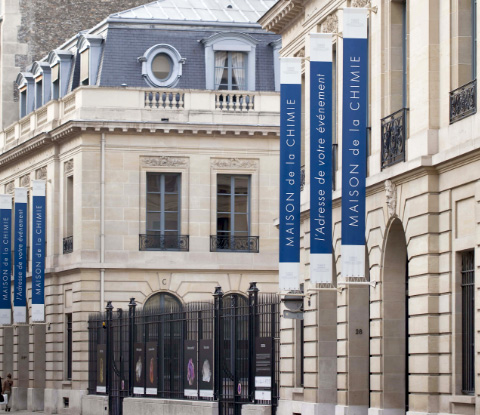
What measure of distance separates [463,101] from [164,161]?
26.2 m

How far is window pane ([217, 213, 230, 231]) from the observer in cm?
4997

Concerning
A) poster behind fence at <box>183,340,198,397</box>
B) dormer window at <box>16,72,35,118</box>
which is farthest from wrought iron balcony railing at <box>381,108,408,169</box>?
dormer window at <box>16,72,35,118</box>

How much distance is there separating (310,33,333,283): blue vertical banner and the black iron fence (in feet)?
14.6

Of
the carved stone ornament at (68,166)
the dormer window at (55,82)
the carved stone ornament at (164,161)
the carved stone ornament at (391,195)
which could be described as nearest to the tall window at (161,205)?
the carved stone ornament at (164,161)

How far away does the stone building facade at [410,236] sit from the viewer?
24.0 m

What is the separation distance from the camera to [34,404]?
5275cm

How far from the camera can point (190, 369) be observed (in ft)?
118

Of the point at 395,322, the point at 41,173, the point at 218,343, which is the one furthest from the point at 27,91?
the point at 395,322

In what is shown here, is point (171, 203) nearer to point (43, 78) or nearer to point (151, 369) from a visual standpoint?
point (43, 78)

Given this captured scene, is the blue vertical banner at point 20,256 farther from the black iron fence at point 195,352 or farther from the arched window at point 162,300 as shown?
the black iron fence at point 195,352

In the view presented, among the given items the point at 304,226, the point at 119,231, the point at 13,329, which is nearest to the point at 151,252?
the point at 119,231

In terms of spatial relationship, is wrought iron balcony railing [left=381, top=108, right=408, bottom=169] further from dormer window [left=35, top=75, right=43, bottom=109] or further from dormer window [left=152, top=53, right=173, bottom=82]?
dormer window [left=35, top=75, right=43, bottom=109]

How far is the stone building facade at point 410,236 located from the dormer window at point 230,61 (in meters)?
18.2

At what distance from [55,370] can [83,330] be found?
297 cm
